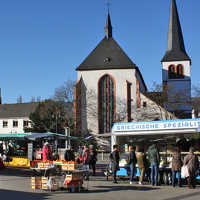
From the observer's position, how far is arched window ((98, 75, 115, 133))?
51688 millimetres

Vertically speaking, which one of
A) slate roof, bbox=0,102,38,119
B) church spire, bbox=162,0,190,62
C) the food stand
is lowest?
the food stand

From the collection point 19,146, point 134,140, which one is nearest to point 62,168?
point 134,140

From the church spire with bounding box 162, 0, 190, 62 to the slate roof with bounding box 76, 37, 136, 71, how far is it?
10.4 metres

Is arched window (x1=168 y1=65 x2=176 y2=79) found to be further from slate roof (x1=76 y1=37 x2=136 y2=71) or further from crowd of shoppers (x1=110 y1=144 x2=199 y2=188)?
crowd of shoppers (x1=110 y1=144 x2=199 y2=188)

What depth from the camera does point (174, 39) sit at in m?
62.8

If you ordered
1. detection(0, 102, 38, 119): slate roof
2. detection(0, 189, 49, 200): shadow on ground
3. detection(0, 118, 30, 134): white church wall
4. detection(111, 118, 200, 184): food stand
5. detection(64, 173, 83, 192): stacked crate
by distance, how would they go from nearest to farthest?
1. detection(0, 189, 49, 200): shadow on ground
2. detection(64, 173, 83, 192): stacked crate
3. detection(111, 118, 200, 184): food stand
4. detection(0, 118, 30, 134): white church wall
5. detection(0, 102, 38, 119): slate roof

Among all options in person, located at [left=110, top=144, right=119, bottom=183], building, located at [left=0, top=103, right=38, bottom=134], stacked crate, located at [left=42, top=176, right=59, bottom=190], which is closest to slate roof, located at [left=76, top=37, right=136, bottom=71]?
building, located at [left=0, top=103, right=38, bottom=134]

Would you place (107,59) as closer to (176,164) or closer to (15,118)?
(15,118)

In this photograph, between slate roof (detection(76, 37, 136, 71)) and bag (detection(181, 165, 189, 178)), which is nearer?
bag (detection(181, 165, 189, 178))

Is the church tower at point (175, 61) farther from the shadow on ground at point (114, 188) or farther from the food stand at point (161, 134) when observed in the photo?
the shadow on ground at point (114, 188)

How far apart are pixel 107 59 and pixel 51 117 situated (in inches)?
483

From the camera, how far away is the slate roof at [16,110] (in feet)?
239

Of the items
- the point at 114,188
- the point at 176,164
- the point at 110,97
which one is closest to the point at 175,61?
the point at 110,97

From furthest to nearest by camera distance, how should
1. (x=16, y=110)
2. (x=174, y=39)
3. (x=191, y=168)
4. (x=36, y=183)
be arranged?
1. (x=16, y=110)
2. (x=174, y=39)
3. (x=191, y=168)
4. (x=36, y=183)
